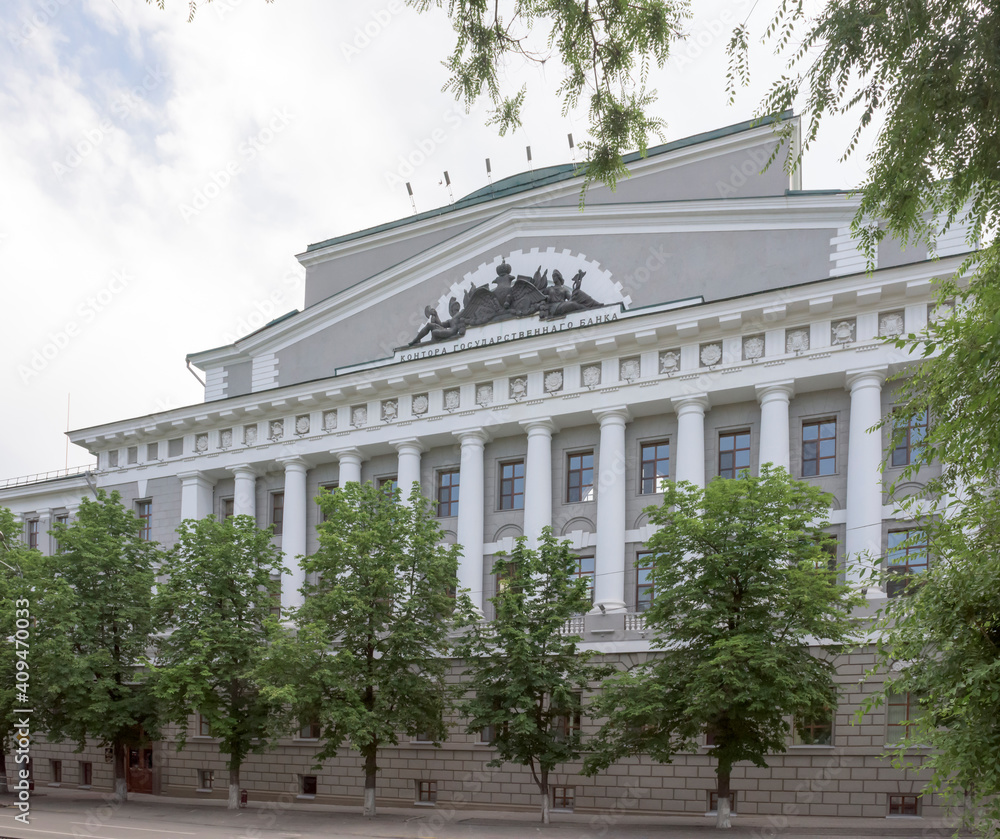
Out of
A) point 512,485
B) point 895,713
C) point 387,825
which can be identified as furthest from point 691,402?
point 387,825

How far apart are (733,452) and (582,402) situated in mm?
5102

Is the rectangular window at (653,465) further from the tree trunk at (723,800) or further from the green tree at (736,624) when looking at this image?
the tree trunk at (723,800)

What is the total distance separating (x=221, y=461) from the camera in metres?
42.5

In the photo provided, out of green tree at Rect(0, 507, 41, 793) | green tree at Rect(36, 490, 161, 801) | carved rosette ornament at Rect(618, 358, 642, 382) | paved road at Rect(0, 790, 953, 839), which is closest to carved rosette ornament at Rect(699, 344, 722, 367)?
carved rosette ornament at Rect(618, 358, 642, 382)

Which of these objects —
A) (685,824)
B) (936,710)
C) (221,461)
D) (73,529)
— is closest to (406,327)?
(221,461)

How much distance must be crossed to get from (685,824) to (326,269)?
26.9 metres

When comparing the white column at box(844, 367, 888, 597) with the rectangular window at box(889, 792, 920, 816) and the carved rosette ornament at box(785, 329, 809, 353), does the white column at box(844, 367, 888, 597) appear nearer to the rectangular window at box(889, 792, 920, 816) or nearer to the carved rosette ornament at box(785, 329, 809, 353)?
the carved rosette ornament at box(785, 329, 809, 353)

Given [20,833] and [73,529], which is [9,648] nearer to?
[73,529]

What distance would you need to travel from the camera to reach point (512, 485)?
37219 millimetres

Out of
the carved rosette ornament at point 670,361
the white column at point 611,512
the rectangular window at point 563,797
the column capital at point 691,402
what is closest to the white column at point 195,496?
the white column at point 611,512

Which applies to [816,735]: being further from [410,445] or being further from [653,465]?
[410,445]

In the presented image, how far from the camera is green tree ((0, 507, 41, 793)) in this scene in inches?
1356

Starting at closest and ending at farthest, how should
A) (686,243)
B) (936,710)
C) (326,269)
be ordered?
(936,710)
(686,243)
(326,269)

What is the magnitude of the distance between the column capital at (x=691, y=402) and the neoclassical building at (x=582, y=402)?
0.11 metres
